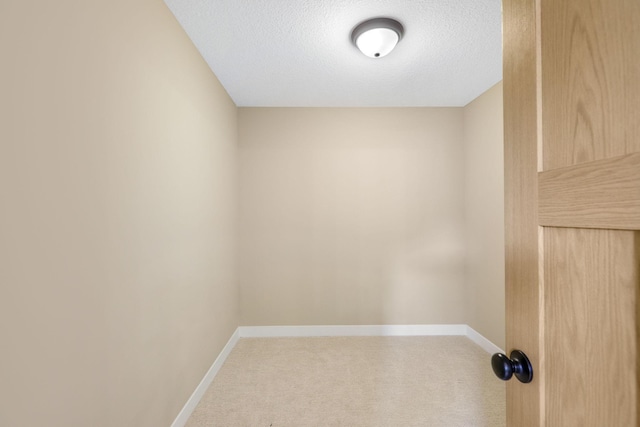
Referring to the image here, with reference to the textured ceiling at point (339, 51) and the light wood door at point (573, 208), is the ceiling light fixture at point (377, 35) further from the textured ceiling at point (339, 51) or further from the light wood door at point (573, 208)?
the light wood door at point (573, 208)

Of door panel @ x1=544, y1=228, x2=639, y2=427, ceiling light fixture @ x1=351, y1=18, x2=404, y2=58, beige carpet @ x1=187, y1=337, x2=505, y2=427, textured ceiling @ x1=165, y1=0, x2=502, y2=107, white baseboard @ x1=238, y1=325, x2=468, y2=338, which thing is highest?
textured ceiling @ x1=165, y1=0, x2=502, y2=107

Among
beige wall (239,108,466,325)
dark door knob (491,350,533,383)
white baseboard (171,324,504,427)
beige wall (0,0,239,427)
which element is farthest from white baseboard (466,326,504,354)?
beige wall (0,0,239,427)

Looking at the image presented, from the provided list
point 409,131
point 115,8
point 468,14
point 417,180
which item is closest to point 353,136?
point 409,131

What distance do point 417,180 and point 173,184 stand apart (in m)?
2.37

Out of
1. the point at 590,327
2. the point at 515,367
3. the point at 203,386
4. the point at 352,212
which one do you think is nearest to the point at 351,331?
the point at 352,212

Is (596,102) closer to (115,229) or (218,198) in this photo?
(115,229)

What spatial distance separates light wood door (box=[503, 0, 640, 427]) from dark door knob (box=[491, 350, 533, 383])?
0.01 meters

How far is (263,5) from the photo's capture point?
63.3 inches

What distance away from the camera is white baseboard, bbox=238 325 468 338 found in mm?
3043

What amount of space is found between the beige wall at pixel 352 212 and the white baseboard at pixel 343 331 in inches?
Answer: 3.6

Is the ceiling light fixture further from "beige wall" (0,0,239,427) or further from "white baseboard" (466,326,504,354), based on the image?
"white baseboard" (466,326,504,354)

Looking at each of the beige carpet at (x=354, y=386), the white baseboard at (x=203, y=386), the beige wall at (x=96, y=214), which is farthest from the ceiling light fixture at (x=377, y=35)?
the white baseboard at (x=203, y=386)

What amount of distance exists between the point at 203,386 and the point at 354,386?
108 centimetres

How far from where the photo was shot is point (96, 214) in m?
1.07
